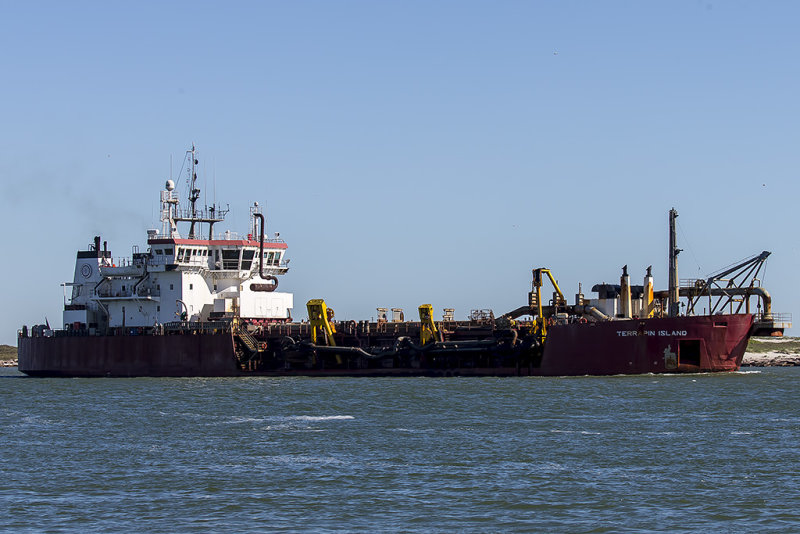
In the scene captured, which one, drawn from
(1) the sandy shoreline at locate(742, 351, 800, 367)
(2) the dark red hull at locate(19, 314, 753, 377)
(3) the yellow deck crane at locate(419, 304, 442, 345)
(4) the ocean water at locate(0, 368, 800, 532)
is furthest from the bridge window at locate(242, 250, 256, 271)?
(1) the sandy shoreline at locate(742, 351, 800, 367)

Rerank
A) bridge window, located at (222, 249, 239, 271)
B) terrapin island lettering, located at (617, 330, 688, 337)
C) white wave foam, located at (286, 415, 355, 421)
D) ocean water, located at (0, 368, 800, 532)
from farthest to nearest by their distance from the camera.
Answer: bridge window, located at (222, 249, 239, 271), terrapin island lettering, located at (617, 330, 688, 337), white wave foam, located at (286, 415, 355, 421), ocean water, located at (0, 368, 800, 532)

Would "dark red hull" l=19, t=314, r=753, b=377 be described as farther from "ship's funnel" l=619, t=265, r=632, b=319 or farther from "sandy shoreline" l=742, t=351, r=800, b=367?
"sandy shoreline" l=742, t=351, r=800, b=367

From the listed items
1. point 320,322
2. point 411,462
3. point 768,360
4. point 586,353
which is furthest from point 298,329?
point 768,360

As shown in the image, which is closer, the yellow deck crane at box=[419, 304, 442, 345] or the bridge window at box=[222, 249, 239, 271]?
the yellow deck crane at box=[419, 304, 442, 345]

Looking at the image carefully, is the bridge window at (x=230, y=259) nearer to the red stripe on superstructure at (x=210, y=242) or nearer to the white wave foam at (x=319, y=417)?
the red stripe on superstructure at (x=210, y=242)

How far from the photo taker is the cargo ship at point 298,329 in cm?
5078

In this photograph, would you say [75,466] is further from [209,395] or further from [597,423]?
[209,395]

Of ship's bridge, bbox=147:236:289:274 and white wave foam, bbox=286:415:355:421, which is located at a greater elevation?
ship's bridge, bbox=147:236:289:274

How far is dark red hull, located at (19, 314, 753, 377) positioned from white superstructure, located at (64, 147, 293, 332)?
7.73 feet

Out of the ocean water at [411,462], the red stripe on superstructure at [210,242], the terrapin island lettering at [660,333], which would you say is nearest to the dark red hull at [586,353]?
the terrapin island lettering at [660,333]

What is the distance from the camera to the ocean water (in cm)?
2116

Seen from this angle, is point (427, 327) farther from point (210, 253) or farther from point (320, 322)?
point (210, 253)

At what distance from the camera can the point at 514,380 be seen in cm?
5106

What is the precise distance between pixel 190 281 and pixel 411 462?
35.6 m
